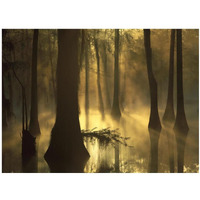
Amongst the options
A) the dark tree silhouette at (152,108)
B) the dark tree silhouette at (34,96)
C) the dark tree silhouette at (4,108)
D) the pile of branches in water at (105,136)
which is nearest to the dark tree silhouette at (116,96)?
the pile of branches in water at (105,136)

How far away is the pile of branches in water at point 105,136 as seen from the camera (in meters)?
4.27

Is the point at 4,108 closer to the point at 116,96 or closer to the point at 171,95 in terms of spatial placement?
the point at 116,96

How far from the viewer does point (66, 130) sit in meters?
4.27

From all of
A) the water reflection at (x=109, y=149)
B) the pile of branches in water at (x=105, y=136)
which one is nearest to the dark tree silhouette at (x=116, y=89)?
the water reflection at (x=109, y=149)

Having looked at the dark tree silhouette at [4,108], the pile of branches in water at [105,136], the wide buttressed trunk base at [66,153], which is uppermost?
the dark tree silhouette at [4,108]

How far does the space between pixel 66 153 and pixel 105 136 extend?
2.14ft

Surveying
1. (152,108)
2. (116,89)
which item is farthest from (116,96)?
(152,108)

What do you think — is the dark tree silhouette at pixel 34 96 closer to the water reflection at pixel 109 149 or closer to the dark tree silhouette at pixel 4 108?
the water reflection at pixel 109 149

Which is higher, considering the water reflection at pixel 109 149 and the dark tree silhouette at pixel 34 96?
the dark tree silhouette at pixel 34 96

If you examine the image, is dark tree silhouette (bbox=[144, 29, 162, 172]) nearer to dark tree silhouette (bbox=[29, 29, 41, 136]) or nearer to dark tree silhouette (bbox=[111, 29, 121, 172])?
dark tree silhouette (bbox=[111, 29, 121, 172])

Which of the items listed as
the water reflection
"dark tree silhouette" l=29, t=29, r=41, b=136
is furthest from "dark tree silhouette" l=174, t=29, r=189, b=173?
"dark tree silhouette" l=29, t=29, r=41, b=136

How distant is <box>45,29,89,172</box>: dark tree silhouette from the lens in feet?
14.0

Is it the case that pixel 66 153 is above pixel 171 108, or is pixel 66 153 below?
below
